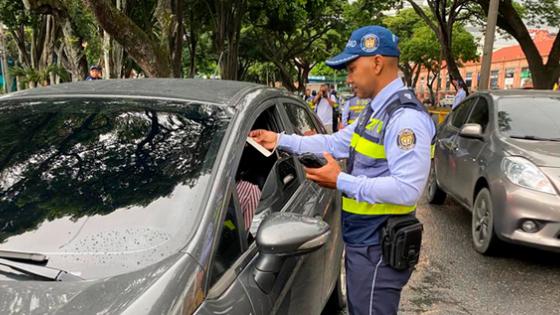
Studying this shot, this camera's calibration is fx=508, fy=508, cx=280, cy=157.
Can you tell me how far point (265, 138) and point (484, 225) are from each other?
9.86 feet

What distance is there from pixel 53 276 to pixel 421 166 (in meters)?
1.36

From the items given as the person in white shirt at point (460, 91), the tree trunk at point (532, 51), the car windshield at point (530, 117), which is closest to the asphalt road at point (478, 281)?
the car windshield at point (530, 117)

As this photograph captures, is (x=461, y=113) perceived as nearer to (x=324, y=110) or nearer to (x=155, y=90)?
(x=155, y=90)

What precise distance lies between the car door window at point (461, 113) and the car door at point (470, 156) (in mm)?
174

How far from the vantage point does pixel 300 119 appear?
3.41 m

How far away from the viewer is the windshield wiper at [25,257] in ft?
5.28

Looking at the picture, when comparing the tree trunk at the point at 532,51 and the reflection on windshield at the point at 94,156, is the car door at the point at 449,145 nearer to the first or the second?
the reflection on windshield at the point at 94,156

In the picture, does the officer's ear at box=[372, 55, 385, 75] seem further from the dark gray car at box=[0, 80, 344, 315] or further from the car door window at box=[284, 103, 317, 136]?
the car door window at box=[284, 103, 317, 136]

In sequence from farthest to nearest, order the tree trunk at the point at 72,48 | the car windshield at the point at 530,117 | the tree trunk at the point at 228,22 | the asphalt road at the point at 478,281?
the tree trunk at the point at 228,22, the tree trunk at the point at 72,48, the car windshield at the point at 530,117, the asphalt road at the point at 478,281

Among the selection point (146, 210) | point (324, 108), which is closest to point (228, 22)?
point (324, 108)

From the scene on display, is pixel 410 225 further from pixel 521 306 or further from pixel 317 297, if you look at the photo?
pixel 521 306

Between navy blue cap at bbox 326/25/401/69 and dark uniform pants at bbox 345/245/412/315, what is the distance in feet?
2.69

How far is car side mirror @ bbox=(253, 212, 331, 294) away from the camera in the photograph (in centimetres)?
166

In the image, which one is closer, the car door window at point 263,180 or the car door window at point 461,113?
the car door window at point 263,180
